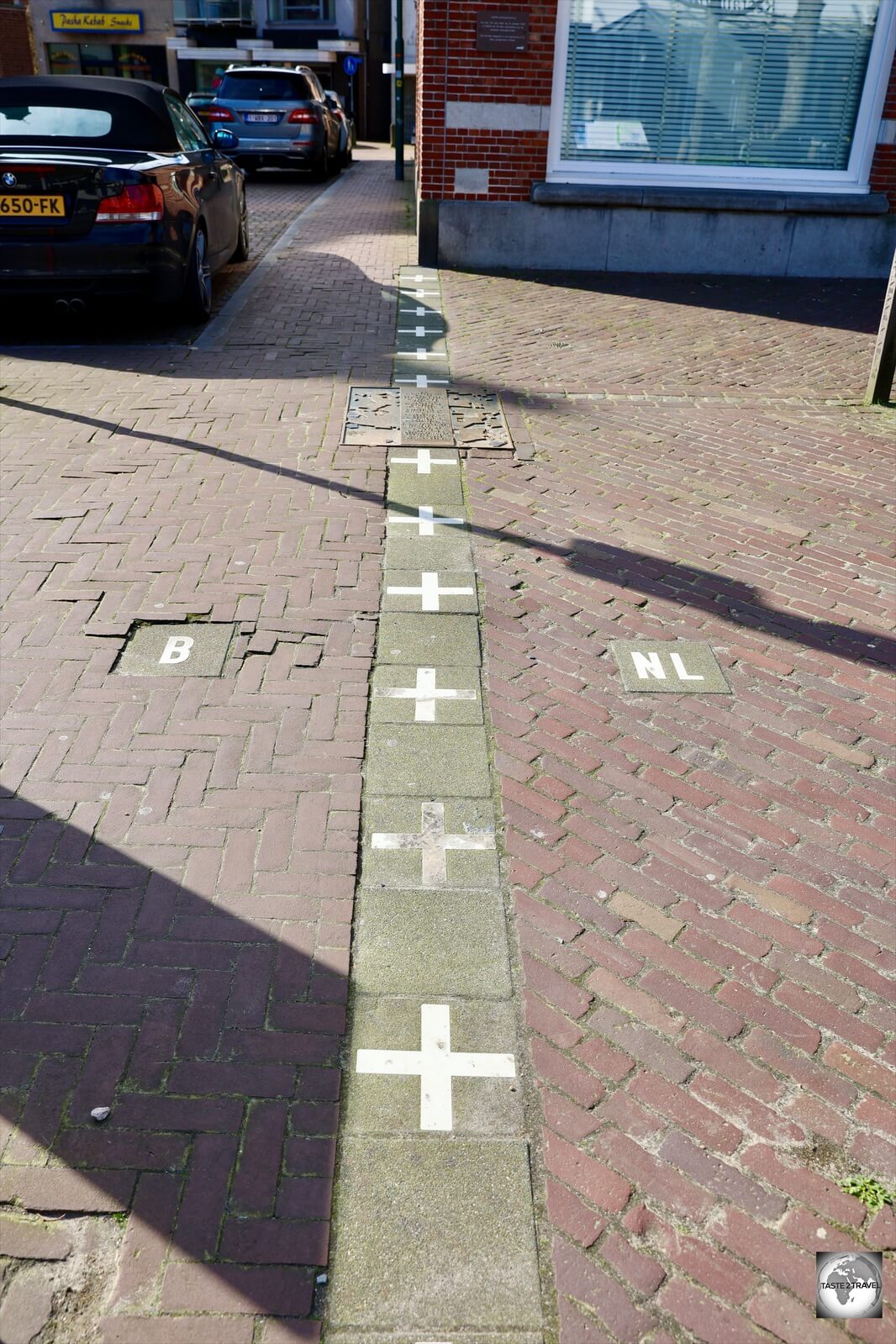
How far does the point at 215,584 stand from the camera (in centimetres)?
455

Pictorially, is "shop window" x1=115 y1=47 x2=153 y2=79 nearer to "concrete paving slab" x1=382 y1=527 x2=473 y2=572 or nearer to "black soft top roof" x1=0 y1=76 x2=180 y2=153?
"black soft top roof" x1=0 y1=76 x2=180 y2=153

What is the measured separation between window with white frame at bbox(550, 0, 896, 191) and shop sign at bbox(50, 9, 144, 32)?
31.2 m

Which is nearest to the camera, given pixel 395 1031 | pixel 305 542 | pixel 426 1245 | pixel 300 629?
pixel 426 1245


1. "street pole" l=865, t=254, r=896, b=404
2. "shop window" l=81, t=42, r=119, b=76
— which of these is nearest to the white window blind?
"street pole" l=865, t=254, r=896, b=404

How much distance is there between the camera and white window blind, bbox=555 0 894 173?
1112 cm

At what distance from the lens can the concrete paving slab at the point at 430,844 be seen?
9.72 feet

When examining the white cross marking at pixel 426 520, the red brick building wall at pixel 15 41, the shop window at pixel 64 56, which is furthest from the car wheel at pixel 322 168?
the shop window at pixel 64 56

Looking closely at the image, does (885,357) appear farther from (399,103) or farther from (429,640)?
(399,103)

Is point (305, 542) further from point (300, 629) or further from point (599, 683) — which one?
point (599, 683)

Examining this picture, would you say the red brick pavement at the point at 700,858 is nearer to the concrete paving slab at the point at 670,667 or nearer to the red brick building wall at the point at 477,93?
the concrete paving slab at the point at 670,667

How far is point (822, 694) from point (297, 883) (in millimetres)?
2103

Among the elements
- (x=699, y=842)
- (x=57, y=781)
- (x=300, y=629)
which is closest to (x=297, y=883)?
(x=57, y=781)

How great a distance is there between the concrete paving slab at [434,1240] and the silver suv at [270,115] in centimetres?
1891

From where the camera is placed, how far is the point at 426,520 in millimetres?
5230
